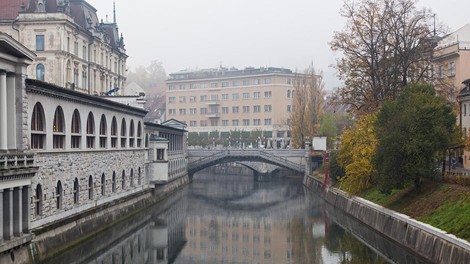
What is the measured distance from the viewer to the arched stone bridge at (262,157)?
3602 inches

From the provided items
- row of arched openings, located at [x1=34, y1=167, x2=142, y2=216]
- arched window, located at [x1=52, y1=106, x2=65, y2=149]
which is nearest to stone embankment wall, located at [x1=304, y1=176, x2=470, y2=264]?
row of arched openings, located at [x1=34, y1=167, x2=142, y2=216]

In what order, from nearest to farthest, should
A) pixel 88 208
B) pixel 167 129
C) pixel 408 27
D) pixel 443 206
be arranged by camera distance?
pixel 443 206 < pixel 88 208 < pixel 408 27 < pixel 167 129

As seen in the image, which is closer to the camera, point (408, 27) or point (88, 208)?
point (88, 208)

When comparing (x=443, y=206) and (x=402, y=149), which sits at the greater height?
(x=402, y=149)

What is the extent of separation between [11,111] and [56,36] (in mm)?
35237

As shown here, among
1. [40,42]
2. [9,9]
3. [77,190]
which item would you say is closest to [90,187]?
[77,190]

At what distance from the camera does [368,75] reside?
5575 centimetres

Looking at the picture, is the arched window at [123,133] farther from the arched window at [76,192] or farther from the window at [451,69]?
the window at [451,69]

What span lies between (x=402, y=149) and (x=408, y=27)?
1613cm

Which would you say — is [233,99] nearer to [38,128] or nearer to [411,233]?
[411,233]

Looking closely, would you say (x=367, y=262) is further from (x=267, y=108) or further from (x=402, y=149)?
(x=267, y=108)

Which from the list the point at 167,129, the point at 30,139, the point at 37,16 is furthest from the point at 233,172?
the point at 30,139

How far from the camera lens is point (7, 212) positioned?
29.2m

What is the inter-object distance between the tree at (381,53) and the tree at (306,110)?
41391 millimetres
